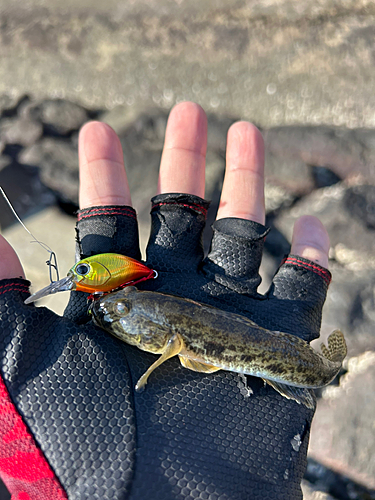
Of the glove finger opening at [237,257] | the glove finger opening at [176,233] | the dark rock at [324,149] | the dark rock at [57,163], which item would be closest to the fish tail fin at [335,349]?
the glove finger opening at [237,257]

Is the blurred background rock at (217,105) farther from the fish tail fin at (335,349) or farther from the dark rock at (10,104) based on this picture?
the fish tail fin at (335,349)

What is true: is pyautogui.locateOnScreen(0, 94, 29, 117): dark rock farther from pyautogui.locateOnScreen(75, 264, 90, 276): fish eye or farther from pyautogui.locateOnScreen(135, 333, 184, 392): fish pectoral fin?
pyautogui.locateOnScreen(135, 333, 184, 392): fish pectoral fin

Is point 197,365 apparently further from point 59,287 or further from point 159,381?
point 59,287

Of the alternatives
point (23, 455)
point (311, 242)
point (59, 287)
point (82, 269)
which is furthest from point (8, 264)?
point (311, 242)

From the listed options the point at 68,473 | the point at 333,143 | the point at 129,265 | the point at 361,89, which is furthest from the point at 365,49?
the point at 68,473

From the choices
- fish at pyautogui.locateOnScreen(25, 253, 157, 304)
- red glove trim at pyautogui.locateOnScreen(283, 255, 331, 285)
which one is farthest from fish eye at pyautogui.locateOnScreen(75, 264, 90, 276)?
red glove trim at pyautogui.locateOnScreen(283, 255, 331, 285)
